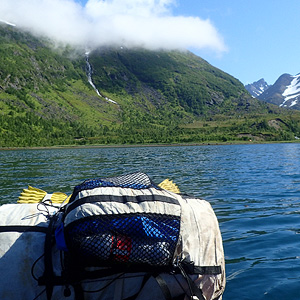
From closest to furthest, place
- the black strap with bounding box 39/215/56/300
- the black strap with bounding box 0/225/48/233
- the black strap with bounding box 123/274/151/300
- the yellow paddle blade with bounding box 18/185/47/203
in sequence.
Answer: the black strap with bounding box 39/215/56/300, the black strap with bounding box 123/274/151/300, the black strap with bounding box 0/225/48/233, the yellow paddle blade with bounding box 18/185/47/203

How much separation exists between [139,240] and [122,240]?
0.78 ft

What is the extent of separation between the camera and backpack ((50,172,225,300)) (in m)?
4.85

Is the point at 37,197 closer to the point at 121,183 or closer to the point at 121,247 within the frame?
the point at 121,183

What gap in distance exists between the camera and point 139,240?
489 centimetres

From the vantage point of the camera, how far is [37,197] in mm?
9312

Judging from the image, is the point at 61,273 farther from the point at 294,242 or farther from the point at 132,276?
the point at 294,242

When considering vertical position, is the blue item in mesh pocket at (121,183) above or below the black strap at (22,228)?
above

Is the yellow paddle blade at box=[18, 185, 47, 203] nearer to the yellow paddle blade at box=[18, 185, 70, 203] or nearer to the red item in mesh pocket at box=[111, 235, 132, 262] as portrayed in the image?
the yellow paddle blade at box=[18, 185, 70, 203]

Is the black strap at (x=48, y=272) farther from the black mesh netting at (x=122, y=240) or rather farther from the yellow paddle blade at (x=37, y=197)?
the yellow paddle blade at (x=37, y=197)

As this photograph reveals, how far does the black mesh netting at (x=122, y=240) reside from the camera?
479 cm

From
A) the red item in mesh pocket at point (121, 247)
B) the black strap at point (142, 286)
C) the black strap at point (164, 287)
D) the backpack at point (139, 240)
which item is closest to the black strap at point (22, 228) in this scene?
the backpack at point (139, 240)

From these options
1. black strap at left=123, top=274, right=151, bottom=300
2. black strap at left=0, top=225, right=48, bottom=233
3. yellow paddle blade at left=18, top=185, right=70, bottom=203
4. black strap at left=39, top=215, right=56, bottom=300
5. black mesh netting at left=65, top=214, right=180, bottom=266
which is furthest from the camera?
yellow paddle blade at left=18, top=185, right=70, bottom=203

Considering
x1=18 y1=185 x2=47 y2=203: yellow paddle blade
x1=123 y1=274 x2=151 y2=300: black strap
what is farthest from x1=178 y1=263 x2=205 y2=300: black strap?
x1=18 y1=185 x2=47 y2=203: yellow paddle blade

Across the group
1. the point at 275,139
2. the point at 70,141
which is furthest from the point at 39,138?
the point at 275,139
